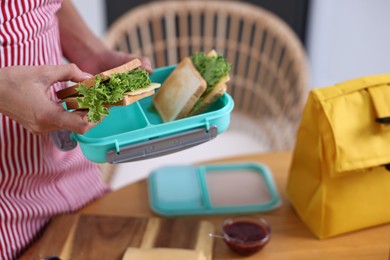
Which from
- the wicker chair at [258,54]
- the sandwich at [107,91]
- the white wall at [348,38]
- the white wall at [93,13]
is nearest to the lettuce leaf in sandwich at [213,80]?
the sandwich at [107,91]

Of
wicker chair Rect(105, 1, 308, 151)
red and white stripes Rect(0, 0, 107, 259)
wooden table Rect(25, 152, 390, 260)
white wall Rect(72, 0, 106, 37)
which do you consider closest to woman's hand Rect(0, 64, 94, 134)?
red and white stripes Rect(0, 0, 107, 259)

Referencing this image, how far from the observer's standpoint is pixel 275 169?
1.51 meters

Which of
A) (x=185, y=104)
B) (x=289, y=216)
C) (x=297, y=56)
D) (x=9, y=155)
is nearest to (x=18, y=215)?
(x=9, y=155)

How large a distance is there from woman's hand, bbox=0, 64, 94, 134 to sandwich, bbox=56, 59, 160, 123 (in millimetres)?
28

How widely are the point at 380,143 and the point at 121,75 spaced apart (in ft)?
1.87

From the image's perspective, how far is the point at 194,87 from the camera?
1.12m

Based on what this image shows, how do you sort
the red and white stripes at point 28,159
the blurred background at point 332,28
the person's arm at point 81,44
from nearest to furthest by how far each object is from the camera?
the red and white stripes at point 28,159, the person's arm at point 81,44, the blurred background at point 332,28

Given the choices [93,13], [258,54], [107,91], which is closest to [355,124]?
[107,91]

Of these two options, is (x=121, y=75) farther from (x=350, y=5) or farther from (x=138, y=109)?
(x=350, y=5)

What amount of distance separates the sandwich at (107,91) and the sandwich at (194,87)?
137 millimetres

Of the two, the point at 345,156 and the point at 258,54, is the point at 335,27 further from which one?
the point at 345,156

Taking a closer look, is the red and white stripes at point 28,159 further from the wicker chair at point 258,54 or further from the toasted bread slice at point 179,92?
the wicker chair at point 258,54

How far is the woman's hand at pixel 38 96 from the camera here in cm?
94

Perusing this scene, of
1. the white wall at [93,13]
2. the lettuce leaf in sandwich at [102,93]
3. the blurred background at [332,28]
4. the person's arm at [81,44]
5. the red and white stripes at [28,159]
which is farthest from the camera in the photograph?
the blurred background at [332,28]
